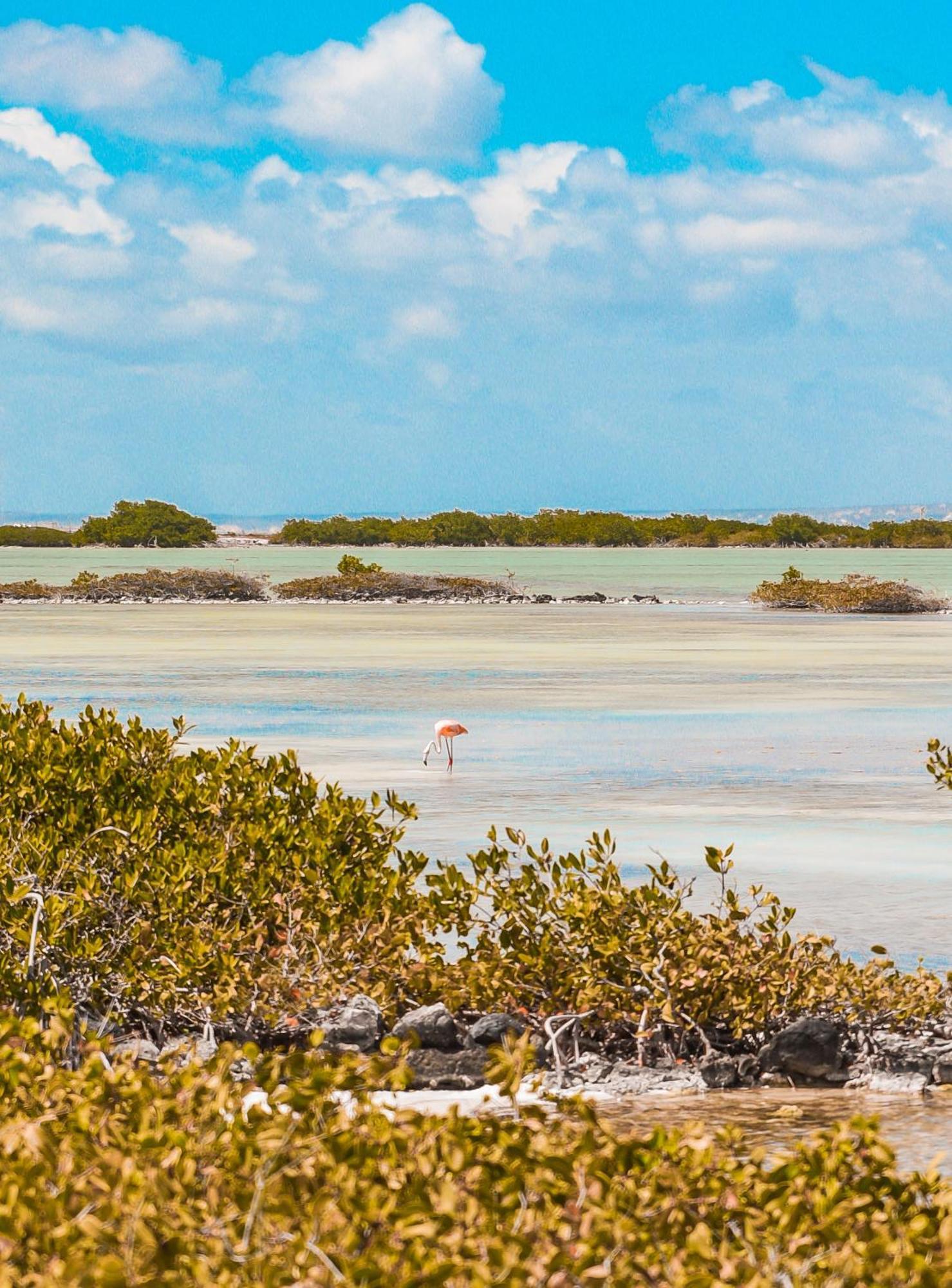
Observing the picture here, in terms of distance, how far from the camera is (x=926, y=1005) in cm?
707

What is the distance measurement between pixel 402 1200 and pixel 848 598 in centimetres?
4934

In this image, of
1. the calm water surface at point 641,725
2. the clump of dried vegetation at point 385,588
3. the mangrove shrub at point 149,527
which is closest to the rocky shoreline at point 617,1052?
the calm water surface at point 641,725

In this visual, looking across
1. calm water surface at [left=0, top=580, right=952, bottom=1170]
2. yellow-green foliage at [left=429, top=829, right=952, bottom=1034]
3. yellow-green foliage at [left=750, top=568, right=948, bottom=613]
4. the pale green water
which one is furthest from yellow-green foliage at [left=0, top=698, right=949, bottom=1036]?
the pale green water

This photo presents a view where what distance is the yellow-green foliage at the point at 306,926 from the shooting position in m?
6.78

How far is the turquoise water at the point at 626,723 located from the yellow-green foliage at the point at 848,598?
8.46m

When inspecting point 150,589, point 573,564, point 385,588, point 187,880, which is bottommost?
point 187,880

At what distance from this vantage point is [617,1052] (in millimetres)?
7035

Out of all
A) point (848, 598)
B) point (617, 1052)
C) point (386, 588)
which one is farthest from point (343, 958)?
point (386, 588)

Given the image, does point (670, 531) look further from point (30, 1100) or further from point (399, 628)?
point (30, 1100)

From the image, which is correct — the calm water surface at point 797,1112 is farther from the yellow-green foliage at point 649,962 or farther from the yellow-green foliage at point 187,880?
the yellow-green foliage at point 187,880

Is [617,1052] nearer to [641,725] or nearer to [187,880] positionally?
[187,880]

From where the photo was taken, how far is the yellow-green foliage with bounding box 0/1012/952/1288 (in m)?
3.05

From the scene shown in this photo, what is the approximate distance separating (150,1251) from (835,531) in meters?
154

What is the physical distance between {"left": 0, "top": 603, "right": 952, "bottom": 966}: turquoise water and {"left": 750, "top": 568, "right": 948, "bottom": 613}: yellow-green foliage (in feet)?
27.8
